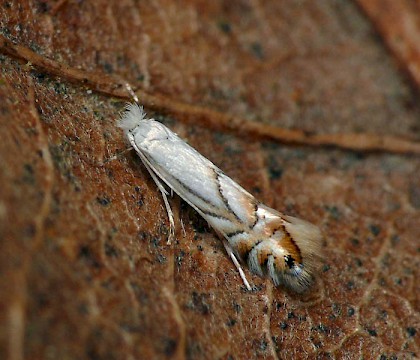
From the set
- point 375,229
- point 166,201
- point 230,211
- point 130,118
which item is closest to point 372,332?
point 375,229

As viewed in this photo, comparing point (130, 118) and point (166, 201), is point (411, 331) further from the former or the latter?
point (130, 118)

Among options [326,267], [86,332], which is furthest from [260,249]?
[86,332]

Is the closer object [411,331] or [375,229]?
[411,331]

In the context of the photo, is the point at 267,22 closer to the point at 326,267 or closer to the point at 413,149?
the point at 413,149

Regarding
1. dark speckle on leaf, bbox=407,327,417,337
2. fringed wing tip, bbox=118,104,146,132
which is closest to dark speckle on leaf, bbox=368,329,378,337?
dark speckle on leaf, bbox=407,327,417,337

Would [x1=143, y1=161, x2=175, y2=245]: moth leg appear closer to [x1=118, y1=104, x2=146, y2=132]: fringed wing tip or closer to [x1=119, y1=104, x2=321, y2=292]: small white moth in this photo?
[x1=119, y1=104, x2=321, y2=292]: small white moth

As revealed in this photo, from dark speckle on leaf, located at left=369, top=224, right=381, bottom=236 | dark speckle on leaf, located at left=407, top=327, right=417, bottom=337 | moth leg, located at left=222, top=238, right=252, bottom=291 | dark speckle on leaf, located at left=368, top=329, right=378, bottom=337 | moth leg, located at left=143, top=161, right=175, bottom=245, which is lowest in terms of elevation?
dark speckle on leaf, located at left=407, top=327, right=417, bottom=337

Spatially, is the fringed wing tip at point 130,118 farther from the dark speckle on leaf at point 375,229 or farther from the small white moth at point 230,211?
the dark speckle on leaf at point 375,229
